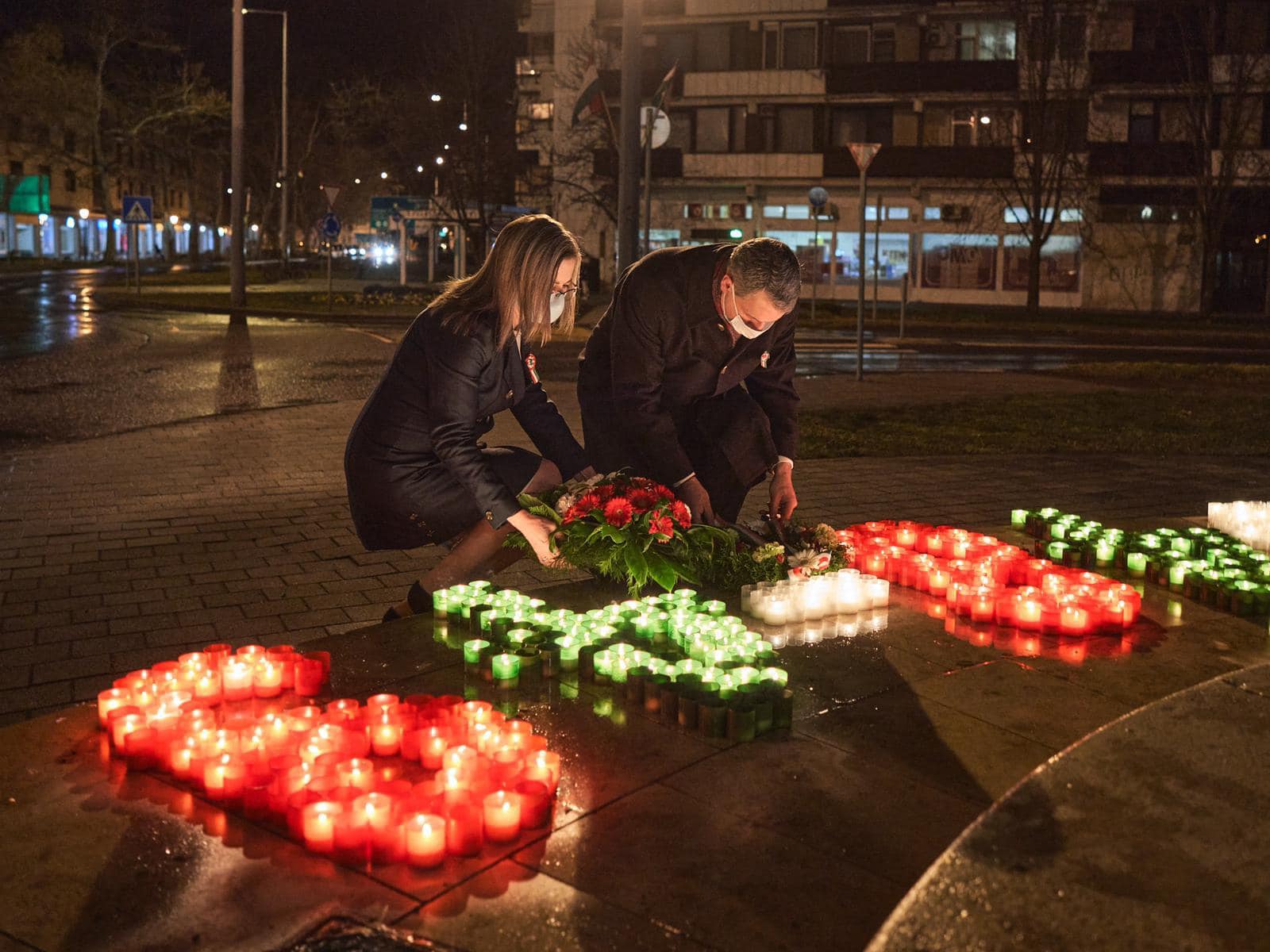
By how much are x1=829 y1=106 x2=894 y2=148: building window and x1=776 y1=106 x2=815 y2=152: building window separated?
2.96 feet

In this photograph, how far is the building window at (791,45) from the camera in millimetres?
52406

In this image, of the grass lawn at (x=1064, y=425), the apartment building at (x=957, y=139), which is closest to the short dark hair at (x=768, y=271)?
the grass lawn at (x=1064, y=425)

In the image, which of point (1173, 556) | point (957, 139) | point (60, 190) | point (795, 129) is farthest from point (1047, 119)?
point (60, 190)

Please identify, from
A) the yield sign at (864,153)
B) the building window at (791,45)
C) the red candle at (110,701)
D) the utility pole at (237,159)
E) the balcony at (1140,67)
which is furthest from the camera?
the building window at (791,45)

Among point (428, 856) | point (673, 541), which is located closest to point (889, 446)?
point (673, 541)

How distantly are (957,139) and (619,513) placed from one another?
49.3m

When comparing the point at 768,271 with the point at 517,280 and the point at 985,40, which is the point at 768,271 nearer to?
the point at 517,280

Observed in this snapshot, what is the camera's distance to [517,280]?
505cm

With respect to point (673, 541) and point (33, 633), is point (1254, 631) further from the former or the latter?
point (33, 633)

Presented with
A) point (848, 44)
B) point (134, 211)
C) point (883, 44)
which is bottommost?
point (134, 211)

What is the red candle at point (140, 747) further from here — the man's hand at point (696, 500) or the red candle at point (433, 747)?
the man's hand at point (696, 500)

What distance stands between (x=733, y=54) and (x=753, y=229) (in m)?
7.13

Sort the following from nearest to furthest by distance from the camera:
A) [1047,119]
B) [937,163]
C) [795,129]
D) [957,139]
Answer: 1. [1047,119]
2. [937,163]
3. [957,139]
4. [795,129]

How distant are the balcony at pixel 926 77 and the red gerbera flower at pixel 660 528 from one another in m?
47.7
